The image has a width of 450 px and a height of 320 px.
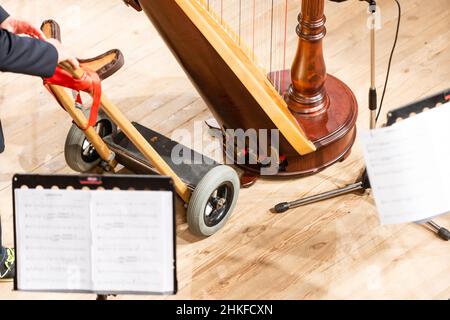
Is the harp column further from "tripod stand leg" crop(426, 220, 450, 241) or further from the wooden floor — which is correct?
"tripod stand leg" crop(426, 220, 450, 241)

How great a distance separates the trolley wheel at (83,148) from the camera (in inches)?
121

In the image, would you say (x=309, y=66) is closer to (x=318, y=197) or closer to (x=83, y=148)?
(x=318, y=197)

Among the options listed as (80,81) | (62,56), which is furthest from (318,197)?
(62,56)

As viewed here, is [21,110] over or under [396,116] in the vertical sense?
under

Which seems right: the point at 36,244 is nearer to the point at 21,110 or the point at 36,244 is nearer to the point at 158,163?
the point at 158,163

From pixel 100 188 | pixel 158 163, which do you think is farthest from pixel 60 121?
pixel 100 188

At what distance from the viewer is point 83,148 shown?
3.12 metres

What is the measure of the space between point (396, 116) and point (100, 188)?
0.86 meters

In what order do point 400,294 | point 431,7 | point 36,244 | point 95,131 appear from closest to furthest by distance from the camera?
1. point 36,244
2. point 400,294
3. point 95,131
4. point 431,7

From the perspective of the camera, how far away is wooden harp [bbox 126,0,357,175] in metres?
2.68

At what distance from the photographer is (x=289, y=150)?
3014 mm

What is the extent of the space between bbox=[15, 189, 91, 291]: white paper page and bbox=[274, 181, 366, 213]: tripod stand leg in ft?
3.47

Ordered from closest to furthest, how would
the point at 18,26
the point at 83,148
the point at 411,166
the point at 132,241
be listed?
1. the point at 132,241
2. the point at 411,166
3. the point at 18,26
4. the point at 83,148

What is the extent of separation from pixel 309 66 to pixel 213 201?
0.62 metres
